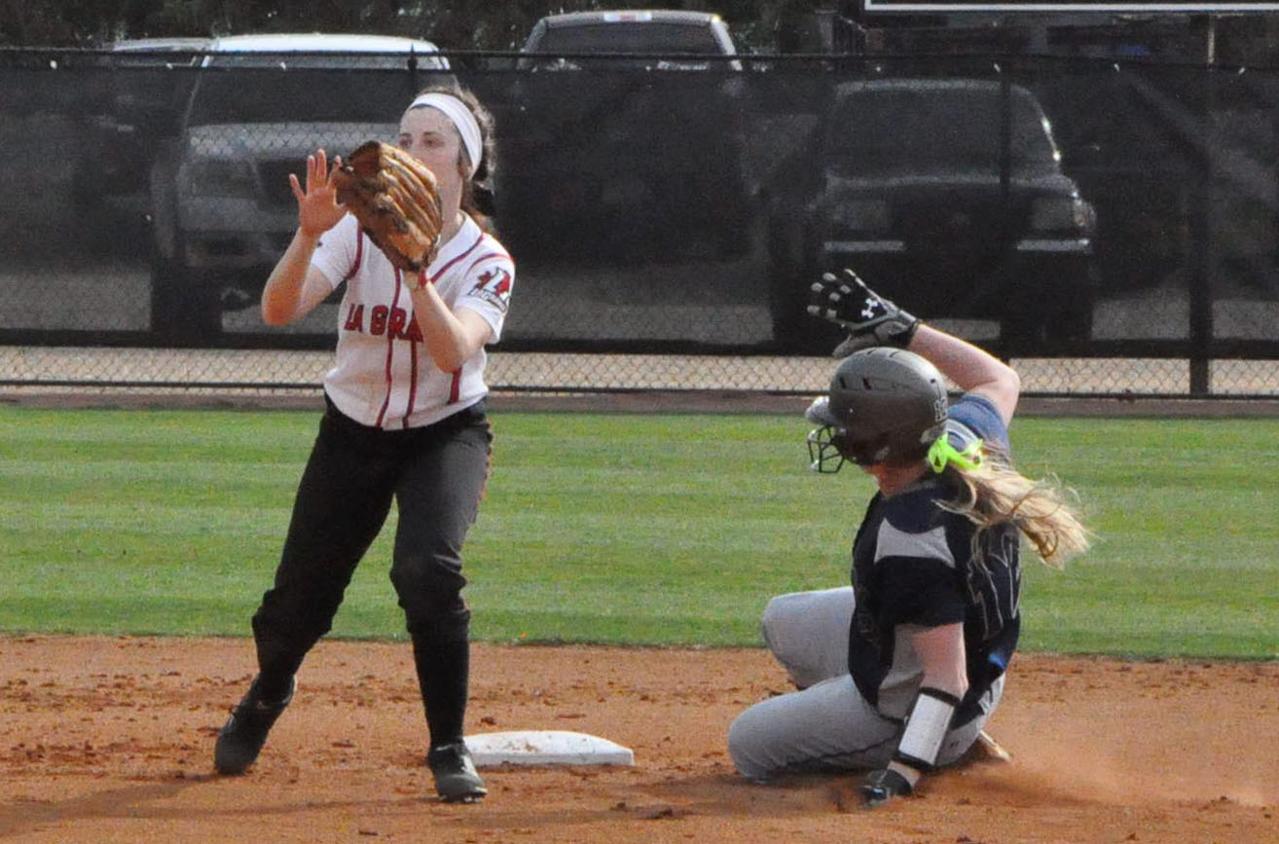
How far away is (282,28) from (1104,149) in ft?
59.3

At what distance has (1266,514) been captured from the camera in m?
9.17

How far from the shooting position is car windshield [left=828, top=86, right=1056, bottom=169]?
13180 mm

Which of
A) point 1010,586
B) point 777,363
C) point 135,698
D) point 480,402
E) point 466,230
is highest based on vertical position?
point 466,230

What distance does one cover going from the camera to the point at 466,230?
4.79 m

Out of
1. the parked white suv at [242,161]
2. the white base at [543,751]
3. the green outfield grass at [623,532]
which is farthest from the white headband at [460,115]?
the parked white suv at [242,161]

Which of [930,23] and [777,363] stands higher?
[930,23]

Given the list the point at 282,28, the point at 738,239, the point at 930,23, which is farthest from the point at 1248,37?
the point at 738,239

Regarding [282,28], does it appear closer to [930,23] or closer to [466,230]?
[930,23]

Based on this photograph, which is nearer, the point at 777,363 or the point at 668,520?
the point at 668,520

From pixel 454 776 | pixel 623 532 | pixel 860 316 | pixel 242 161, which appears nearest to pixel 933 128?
pixel 242 161

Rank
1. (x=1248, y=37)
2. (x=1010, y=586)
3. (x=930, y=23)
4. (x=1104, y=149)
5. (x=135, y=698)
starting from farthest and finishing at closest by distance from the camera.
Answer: (x=1248, y=37) < (x=930, y=23) < (x=1104, y=149) < (x=135, y=698) < (x=1010, y=586)

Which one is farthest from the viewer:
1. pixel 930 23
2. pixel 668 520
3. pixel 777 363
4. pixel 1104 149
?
pixel 930 23

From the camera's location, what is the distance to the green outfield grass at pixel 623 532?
7195 mm

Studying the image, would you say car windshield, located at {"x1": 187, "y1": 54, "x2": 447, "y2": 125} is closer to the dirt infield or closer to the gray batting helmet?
the dirt infield
